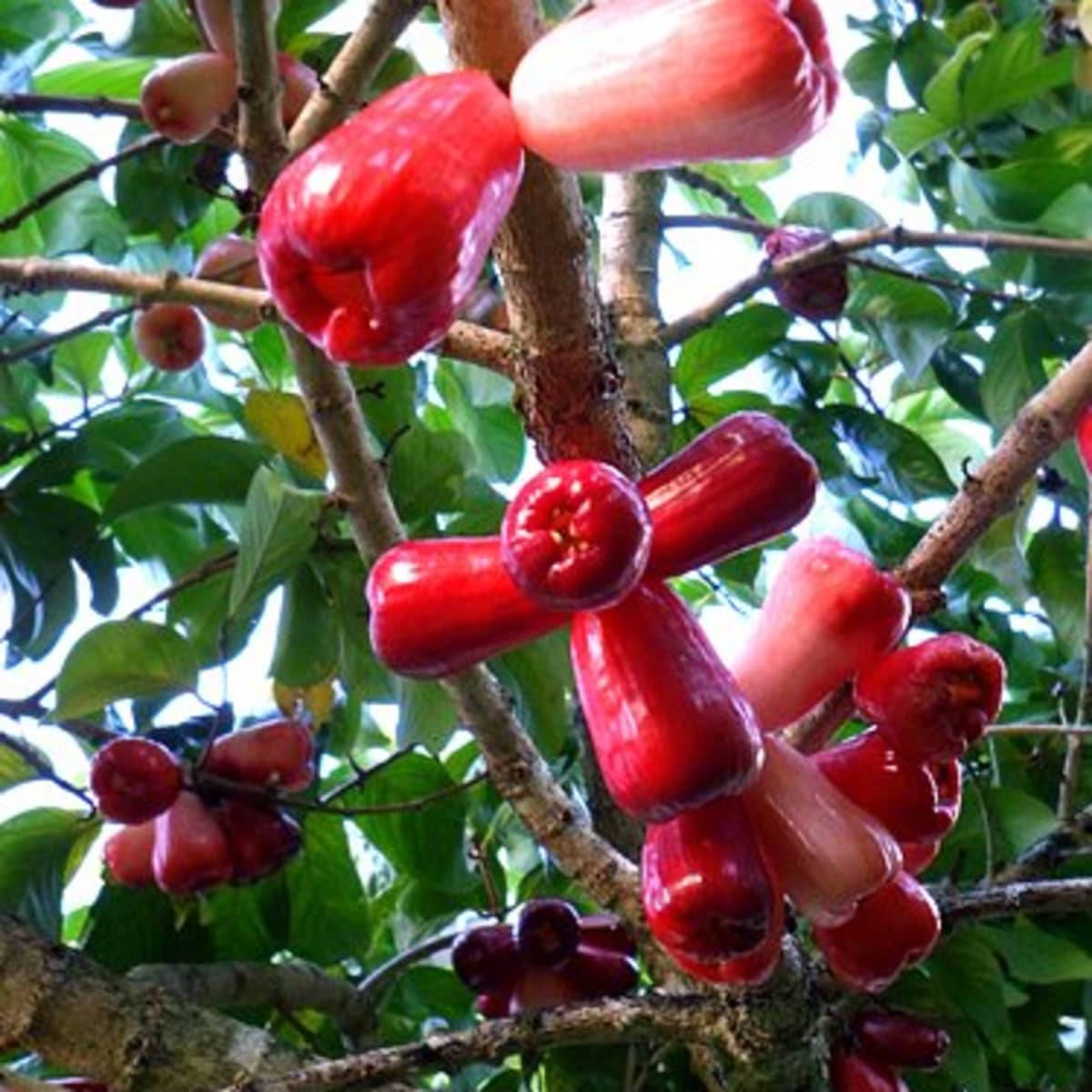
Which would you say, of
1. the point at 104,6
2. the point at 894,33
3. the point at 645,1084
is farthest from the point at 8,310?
the point at 894,33

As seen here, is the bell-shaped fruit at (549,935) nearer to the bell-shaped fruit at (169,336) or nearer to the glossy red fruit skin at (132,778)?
the glossy red fruit skin at (132,778)

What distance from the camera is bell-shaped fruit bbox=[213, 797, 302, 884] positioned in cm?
83

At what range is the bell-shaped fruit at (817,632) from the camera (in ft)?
1.68

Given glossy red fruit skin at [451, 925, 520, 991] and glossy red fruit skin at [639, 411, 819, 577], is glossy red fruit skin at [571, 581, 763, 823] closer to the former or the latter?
glossy red fruit skin at [639, 411, 819, 577]

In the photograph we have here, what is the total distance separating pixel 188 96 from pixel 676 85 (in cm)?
43

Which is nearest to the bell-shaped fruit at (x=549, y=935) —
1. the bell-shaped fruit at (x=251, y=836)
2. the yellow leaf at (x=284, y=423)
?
the bell-shaped fruit at (x=251, y=836)

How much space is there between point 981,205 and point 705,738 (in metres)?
0.70

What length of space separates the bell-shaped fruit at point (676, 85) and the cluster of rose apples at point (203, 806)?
0.47m

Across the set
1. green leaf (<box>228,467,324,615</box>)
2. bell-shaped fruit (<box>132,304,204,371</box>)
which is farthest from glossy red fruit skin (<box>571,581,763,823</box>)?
bell-shaped fruit (<box>132,304,204,371</box>)

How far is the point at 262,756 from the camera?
0.85 meters

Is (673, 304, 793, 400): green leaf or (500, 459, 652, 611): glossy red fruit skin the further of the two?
(673, 304, 793, 400): green leaf

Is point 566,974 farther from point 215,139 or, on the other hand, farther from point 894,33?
point 894,33

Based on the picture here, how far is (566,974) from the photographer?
813 millimetres

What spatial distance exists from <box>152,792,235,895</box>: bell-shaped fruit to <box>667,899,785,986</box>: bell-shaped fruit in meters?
0.36
